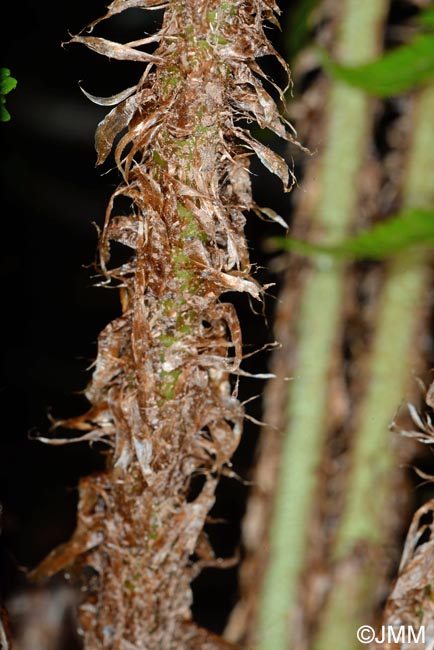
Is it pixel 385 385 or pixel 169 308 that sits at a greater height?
pixel 169 308

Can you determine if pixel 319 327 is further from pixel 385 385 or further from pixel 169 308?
pixel 169 308

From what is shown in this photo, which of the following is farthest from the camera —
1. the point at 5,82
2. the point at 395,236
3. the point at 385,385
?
the point at 385,385

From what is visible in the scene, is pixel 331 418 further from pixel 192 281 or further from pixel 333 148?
pixel 192 281

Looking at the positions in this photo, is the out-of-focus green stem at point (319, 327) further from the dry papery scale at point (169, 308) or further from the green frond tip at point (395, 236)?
the dry papery scale at point (169, 308)

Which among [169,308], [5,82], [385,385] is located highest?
[5,82]

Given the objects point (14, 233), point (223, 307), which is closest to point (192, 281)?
point (223, 307)

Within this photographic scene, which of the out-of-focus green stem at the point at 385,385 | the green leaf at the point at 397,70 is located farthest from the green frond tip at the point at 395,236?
the out-of-focus green stem at the point at 385,385

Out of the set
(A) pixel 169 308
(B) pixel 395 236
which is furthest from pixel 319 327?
(A) pixel 169 308
